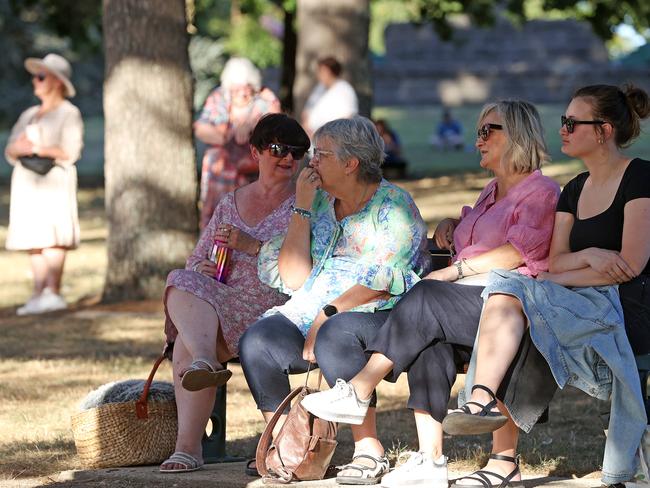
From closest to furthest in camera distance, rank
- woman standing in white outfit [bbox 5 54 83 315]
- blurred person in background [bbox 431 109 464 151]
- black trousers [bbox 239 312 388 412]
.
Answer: black trousers [bbox 239 312 388 412]
woman standing in white outfit [bbox 5 54 83 315]
blurred person in background [bbox 431 109 464 151]

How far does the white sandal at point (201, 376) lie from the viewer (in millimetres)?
5109

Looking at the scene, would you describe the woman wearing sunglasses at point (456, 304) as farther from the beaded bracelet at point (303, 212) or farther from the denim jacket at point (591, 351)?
the beaded bracelet at point (303, 212)

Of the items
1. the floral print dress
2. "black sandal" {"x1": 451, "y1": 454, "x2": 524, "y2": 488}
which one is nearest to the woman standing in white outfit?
the floral print dress

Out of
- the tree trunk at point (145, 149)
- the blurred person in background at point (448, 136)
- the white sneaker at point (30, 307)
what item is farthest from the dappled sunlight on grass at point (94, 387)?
the blurred person in background at point (448, 136)

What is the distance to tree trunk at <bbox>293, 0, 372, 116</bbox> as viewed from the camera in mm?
→ 13164

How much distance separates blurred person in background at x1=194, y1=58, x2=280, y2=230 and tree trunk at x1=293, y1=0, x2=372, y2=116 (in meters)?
2.74

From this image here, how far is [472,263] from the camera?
5.04 meters

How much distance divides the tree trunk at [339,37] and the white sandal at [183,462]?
802 cm

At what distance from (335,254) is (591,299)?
1.10 metres

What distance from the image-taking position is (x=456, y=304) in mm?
4727

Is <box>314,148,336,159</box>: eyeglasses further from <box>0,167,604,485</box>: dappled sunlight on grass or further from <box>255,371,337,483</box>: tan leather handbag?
<box>0,167,604,485</box>: dappled sunlight on grass

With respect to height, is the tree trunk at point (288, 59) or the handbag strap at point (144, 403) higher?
the tree trunk at point (288, 59)

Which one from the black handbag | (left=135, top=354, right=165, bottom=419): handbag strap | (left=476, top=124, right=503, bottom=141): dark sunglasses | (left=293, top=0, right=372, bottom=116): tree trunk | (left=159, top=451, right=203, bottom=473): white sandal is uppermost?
(left=293, top=0, right=372, bottom=116): tree trunk

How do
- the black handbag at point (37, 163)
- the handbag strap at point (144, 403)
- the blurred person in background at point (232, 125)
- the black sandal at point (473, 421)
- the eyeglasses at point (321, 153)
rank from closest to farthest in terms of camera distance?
the black sandal at point (473, 421) → the eyeglasses at point (321, 153) → the handbag strap at point (144, 403) → the blurred person in background at point (232, 125) → the black handbag at point (37, 163)
